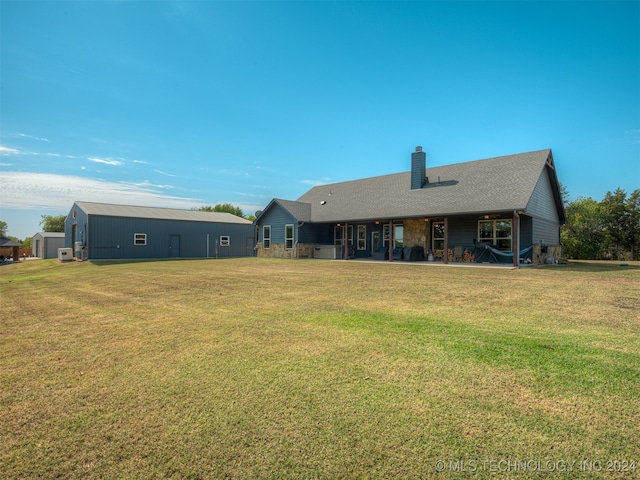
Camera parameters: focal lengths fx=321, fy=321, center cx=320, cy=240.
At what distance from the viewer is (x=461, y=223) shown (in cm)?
1858

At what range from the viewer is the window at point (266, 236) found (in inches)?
1015

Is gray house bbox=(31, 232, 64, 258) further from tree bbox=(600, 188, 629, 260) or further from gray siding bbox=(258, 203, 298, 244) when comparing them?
tree bbox=(600, 188, 629, 260)

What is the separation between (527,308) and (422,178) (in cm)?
1620

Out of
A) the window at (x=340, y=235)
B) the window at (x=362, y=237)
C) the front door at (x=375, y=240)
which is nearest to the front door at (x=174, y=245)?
the window at (x=340, y=235)

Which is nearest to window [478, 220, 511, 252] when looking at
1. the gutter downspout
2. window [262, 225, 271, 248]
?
the gutter downspout

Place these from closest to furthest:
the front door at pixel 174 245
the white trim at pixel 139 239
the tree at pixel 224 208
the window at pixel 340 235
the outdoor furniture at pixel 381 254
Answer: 1. the outdoor furniture at pixel 381 254
2. the window at pixel 340 235
3. the white trim at pixel 139 239
4. the front door at pixel 174 245
5. the tree at pixel 224 208

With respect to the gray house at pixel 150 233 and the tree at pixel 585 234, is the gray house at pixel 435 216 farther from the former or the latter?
the gray house at pixel 150 233

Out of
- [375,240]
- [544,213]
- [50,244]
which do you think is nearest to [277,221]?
[375,240]

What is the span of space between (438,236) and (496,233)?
3.13 metres

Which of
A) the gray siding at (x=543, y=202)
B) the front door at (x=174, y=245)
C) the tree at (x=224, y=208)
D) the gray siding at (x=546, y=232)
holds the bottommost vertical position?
the front door at (x=174, y=245)

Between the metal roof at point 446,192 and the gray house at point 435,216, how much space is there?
0.17 feet

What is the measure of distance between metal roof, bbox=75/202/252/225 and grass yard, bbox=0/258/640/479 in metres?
23.1

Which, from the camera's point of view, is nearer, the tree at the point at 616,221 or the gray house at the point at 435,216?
the gray house at the point at 435,216

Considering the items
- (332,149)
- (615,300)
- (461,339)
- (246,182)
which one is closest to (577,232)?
(332,149)
